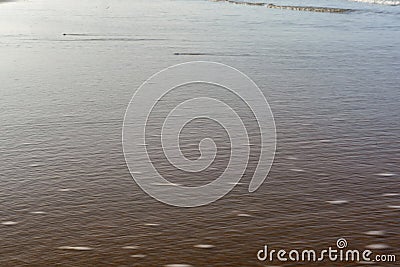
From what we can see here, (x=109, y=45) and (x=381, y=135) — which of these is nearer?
(x=381, y=135)

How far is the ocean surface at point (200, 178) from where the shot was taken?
3127mm

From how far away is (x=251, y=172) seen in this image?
419 cm

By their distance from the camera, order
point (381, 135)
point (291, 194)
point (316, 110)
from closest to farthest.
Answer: point (291, 194), point (381, 135), point (316, 110)

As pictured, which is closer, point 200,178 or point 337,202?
point 337,202

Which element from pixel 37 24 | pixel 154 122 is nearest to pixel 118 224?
pixel 154 122

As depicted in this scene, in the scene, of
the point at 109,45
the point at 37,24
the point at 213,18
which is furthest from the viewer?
the point at 213,18

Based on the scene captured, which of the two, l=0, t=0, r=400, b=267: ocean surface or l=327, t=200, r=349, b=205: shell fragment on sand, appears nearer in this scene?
l=0, t=0, r=400, b=267: ocean surface

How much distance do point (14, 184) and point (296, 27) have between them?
36.1ft

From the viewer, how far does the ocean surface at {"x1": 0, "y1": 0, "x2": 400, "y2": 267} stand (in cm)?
313

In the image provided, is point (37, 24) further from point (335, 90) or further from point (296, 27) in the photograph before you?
point (335, 90)

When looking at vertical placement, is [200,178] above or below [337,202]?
above

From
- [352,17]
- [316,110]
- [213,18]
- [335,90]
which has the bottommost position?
[316,110]

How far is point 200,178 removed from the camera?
4.07 metres

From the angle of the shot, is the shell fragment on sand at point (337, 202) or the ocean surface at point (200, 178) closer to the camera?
the ocean surface at point (200, 178)
